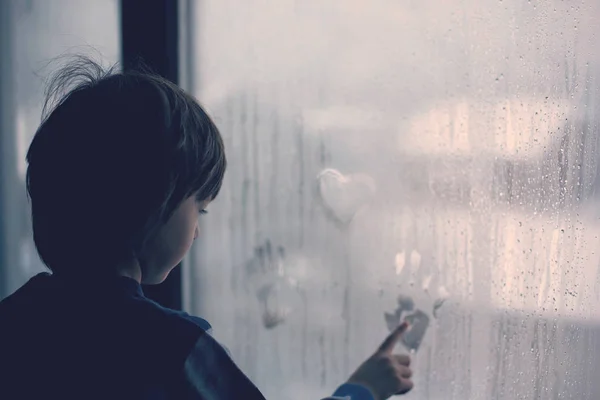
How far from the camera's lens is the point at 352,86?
0.99 metres

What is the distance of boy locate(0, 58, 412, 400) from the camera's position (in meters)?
0.60

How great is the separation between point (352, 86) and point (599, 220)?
16.3 inches

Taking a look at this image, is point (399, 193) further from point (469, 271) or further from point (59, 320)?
point (59, 320)

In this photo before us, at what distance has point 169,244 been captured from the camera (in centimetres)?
68

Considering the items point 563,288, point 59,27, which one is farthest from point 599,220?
point 59,27

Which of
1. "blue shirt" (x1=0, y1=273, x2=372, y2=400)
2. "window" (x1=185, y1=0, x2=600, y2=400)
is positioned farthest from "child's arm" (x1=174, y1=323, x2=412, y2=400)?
"window" (x1=185, y1=0, x2=600, y2=400)

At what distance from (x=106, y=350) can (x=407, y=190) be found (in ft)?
1.67

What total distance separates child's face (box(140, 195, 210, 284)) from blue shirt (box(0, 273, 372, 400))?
0.04 m

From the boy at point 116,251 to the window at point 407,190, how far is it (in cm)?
24

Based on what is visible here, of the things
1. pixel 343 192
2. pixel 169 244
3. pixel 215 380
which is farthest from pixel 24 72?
pixel 215 380

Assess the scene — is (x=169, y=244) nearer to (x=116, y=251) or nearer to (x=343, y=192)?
(x=116, y=251)

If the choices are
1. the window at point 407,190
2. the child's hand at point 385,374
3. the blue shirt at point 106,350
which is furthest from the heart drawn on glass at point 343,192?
the blue shirt at point 106,350

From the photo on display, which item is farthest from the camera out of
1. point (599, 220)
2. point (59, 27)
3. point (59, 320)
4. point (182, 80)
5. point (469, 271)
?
point (59, 27)

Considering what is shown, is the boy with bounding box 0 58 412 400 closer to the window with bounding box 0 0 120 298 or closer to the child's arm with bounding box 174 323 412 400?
the child's arm with bounding box 174 323 412 400
